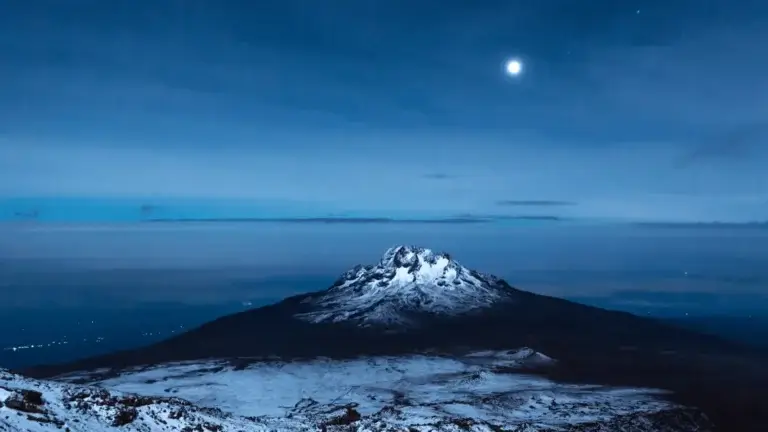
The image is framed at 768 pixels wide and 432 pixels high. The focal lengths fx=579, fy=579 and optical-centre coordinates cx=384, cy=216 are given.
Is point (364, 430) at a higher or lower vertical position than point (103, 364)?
higher

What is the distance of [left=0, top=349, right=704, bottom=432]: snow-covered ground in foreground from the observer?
47.9 m

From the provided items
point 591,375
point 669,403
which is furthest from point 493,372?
point 669,403

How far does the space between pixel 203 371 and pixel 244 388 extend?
27.7m

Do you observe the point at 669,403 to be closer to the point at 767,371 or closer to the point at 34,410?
the point at 767,371

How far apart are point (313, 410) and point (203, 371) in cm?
6439

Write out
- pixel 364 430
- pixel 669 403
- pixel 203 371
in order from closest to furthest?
pixel 364 430 < pixel 669 403 < pixel 203 371

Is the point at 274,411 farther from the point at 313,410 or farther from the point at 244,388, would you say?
the point at 244,388

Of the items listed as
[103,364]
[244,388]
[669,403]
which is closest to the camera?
[669,403]

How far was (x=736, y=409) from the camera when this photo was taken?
136 m

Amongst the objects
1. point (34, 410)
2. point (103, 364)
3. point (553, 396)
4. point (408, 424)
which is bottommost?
point (103, 364)

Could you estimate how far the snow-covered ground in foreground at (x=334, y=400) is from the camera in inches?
1886

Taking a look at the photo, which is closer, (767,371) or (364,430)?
(364,430)

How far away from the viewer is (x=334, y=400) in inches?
5408

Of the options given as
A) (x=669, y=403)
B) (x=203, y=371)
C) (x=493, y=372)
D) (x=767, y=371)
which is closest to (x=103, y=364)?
(x=203, y=371)
